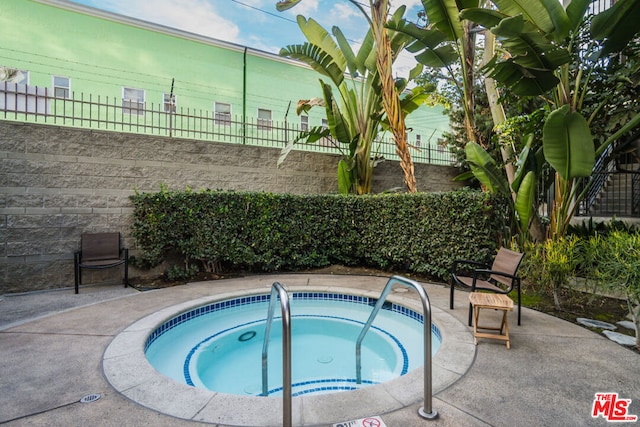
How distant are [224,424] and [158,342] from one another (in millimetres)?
2077

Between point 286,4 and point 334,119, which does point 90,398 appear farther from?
point 286,4

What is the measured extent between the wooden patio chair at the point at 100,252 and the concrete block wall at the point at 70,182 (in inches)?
12.1

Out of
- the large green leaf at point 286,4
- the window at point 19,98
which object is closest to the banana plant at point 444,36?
the large green leaf at point 286,4

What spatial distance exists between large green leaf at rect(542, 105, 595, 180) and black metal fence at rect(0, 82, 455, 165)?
13.5 feet

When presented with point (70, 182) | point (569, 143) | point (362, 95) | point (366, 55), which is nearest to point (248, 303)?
point (70, 182)

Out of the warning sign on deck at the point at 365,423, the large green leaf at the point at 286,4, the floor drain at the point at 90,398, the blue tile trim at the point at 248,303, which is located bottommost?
the blue tile trim at the point at 248,303

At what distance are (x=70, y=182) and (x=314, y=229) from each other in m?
4.59

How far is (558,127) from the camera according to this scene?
425 centimetres

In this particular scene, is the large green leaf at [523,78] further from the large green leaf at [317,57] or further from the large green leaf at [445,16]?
the large green leaf at [317,57]

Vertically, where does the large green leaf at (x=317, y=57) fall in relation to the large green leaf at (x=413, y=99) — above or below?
above

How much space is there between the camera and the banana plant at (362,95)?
6809mm

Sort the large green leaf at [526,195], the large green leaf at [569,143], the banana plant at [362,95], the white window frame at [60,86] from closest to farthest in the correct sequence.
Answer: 1. the large green leaf at [569,143]
2. the large green leaf at [526,195]
3. the banana plant at [362,95]
4. the white window frame at [60,86]
